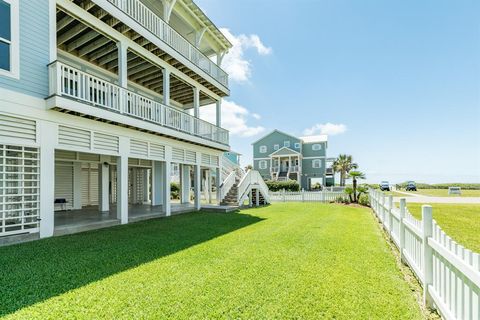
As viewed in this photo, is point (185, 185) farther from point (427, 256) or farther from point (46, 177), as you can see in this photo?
point (427, 256)


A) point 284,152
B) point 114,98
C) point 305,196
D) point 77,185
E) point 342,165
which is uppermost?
point 114,98

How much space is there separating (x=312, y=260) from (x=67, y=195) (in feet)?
36.4

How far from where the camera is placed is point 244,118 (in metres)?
34.5

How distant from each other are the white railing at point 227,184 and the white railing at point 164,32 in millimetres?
5690

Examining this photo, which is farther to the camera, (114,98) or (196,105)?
(196,105)

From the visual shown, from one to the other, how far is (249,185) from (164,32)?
9510 mm

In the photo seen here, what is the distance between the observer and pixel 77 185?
11.5m

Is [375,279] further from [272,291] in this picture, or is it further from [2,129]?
[2,129]

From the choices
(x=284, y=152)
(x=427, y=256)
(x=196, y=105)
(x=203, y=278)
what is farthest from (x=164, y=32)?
(x=284, y=152)

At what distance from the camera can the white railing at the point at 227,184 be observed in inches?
577

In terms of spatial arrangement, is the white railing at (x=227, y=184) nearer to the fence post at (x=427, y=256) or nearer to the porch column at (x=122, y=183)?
the porch column at (x=122, y=183)

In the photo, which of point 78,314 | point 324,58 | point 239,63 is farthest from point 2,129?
point 324,58

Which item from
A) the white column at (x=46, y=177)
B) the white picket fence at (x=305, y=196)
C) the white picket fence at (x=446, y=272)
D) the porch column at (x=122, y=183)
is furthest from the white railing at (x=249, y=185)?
the white picket fence at (x=446, y=272)

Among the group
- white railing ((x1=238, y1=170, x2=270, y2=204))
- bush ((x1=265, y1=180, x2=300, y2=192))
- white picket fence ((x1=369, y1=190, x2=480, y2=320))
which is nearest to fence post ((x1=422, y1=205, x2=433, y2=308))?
white picket fence ((x1=369, y1=190, x2=480, y2=320))
